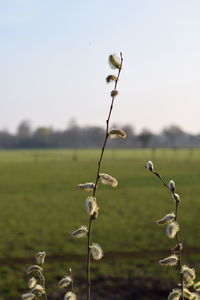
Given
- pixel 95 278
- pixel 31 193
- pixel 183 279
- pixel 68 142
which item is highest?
pixel 183 279

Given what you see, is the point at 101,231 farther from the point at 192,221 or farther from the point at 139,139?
the point at 139,139

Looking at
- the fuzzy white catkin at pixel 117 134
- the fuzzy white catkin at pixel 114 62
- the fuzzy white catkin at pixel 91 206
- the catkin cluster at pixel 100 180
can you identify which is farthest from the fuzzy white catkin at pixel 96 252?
the fuzzy white catkin at pixel 114 62

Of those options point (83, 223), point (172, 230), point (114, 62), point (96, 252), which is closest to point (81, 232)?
point (96, 252)

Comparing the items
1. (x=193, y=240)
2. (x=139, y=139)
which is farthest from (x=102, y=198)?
(x=139, y=139)

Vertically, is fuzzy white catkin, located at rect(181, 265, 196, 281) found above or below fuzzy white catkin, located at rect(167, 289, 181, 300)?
above

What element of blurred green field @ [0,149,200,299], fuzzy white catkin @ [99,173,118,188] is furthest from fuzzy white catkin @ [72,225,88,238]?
blurred green field @ [0,149,200,299]

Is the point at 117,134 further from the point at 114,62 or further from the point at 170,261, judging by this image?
the point at 170,261

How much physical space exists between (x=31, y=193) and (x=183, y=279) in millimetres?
20244

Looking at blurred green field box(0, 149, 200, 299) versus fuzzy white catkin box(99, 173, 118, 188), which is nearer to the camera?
fuzzy white catkin box(99, 173, 118, 188)

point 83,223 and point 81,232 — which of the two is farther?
point 83,223

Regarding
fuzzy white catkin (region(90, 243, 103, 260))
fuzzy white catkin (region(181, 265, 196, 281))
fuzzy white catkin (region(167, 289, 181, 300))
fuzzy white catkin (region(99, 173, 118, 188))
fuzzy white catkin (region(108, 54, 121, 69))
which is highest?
fuzzy white catkin (region(108, 54, 121, 69))

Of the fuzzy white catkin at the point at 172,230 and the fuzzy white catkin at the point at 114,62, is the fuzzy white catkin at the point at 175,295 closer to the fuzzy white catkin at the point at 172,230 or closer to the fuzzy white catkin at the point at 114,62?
the fuzzy white catkin at the point at 172,230

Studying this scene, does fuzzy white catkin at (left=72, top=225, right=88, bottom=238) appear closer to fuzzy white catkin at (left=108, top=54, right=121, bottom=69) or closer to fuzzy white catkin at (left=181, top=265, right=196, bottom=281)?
fuzzy white catkin at (left=181, top=265, right=196, bottom=281)

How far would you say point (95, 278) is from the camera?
7719 mm
